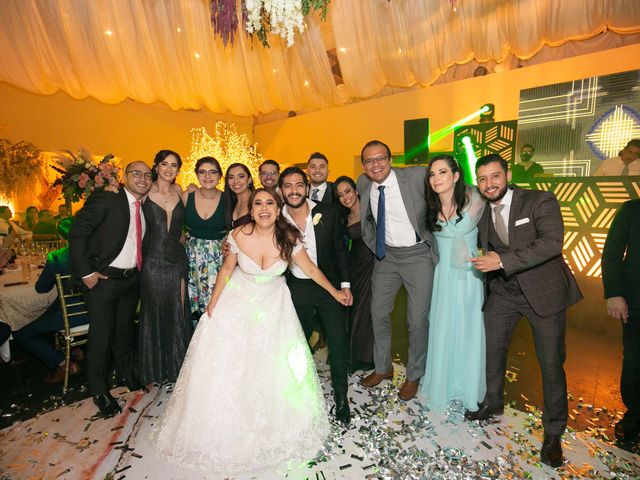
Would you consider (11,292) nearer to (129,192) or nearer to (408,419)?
(129,192)

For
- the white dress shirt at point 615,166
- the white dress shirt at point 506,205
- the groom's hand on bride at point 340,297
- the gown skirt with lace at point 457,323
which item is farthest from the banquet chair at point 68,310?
the white dress shirt at point 615,166

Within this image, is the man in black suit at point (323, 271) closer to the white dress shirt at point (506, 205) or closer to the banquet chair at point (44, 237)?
the white dress shirt at point (506, 205)

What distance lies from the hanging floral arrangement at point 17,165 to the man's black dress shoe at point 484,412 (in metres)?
10.6

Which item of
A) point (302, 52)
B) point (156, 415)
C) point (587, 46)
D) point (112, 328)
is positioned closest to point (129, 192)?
point (112, 328)

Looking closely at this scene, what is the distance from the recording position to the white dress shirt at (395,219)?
299 centimetres

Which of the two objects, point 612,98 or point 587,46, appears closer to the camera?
point 612,98

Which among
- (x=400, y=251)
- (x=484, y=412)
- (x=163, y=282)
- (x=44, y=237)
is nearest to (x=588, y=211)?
(x=400, y=251)

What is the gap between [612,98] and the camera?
6.26 m

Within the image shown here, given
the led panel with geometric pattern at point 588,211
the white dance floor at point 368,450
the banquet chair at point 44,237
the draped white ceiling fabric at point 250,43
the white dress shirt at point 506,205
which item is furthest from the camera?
the banquet chair at point 44,237

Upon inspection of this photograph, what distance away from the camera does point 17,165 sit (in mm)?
8727

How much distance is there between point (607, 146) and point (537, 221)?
570 cm

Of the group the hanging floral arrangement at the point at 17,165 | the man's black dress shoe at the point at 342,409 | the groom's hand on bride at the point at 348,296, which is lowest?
the man's black dress shoe at the point at 342,409

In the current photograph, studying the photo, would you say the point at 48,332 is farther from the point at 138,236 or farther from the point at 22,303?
the point at 138,236

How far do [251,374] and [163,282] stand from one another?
125cm
